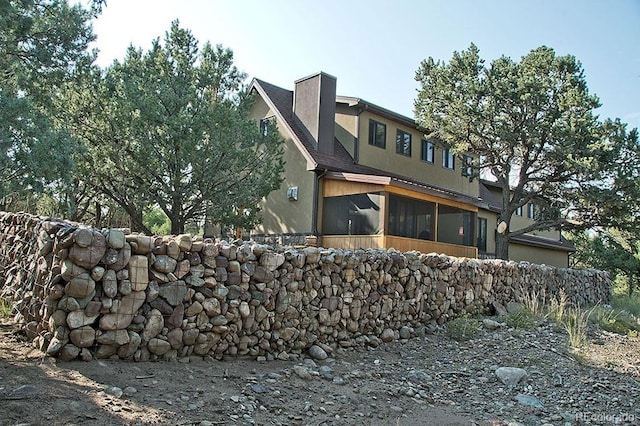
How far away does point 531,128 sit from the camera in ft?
66.7

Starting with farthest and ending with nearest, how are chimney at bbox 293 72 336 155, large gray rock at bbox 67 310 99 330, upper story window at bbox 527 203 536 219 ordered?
1. upper story window at bbox 527 203 536 219
2. chimney at bbox 293 72 336 155
3. large gray rock at bbox 67 310 99 330

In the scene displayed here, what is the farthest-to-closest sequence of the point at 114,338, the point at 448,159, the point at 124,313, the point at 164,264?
the point at 448,159 → the point at 164,264 → the point at 124,313 → the point at 114,338

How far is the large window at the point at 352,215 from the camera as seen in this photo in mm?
15359

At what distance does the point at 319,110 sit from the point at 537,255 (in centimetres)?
1688

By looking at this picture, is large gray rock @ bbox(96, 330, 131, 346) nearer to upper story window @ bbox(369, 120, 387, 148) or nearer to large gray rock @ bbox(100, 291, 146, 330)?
large gray rock @ bbox(100, 291, 146, 330)

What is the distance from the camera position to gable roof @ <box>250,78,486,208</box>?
1658 cm

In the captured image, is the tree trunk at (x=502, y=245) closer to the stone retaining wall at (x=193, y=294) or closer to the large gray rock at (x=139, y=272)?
the stone retaining wall at (x=193, y=294)

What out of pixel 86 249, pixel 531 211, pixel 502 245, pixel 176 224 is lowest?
pixel 86 249

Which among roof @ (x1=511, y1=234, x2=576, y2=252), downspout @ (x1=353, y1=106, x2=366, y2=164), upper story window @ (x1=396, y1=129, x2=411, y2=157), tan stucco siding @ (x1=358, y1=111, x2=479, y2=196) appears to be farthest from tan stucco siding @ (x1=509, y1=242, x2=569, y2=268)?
downspout @ (x1=353, y1=106, x2=366, y2=164)

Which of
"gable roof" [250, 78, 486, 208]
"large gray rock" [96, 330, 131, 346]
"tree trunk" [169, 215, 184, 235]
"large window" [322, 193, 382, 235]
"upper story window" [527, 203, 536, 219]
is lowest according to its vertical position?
"large gray rock" [96, 330, 131, 346]

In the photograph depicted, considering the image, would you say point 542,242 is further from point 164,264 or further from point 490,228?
point 164,264

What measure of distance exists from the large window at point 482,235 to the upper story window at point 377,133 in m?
7.53

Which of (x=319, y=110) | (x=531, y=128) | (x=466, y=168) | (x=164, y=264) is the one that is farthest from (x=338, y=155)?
(x=164, y=264)

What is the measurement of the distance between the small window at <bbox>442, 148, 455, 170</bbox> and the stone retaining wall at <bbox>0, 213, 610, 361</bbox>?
14875mm
